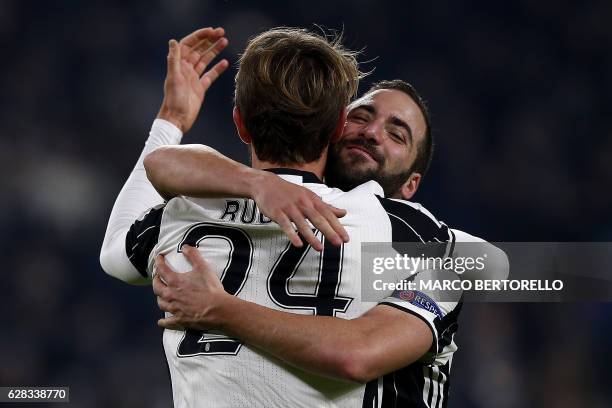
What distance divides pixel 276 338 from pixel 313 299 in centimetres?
16

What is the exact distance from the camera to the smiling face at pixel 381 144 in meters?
2.51

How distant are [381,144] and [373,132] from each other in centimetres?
5

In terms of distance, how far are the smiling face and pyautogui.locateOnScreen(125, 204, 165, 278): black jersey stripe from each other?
73 cm

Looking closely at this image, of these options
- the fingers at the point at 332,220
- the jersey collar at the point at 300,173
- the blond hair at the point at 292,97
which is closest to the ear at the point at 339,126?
the blond hair at the point at 292,97

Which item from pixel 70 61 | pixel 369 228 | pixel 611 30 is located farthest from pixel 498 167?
pixel 369 228

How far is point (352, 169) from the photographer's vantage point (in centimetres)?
250

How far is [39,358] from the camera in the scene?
5.23 meters

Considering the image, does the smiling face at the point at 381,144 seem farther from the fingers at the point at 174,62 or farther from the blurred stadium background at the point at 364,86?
the blurred stadium background at the point at 364,86

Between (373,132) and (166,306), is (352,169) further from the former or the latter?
(166,306)

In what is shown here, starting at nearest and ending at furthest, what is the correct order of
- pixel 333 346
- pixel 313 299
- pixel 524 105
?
pixel 333 346 < pixel 313 299 < pixel 524 105

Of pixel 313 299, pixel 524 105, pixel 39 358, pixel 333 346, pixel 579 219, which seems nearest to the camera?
pixel 333 346

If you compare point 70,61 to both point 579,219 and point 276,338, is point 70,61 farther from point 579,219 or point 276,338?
point 276,338

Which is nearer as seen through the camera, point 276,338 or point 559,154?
point 276,338

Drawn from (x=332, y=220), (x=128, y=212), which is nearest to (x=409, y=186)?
(x=128, y=212)
